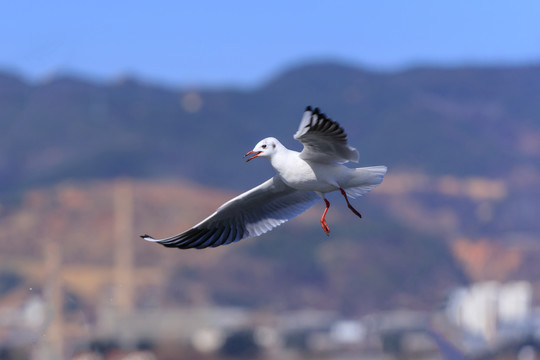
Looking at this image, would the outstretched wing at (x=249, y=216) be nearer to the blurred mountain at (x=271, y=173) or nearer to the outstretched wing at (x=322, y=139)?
the outstretched wing at (x=322, y=139)

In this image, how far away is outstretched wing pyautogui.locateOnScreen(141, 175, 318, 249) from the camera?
31.0ft

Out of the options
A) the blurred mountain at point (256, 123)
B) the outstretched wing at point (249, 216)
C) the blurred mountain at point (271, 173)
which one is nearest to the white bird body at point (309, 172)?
the outstretched wing at point (249, 216)

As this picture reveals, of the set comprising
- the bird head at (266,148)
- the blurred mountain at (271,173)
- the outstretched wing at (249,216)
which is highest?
the blurred mountain at (271,173)

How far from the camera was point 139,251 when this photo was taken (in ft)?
278

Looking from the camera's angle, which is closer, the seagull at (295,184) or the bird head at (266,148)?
the seagull at (295,184)

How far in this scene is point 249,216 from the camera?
9.67 metres

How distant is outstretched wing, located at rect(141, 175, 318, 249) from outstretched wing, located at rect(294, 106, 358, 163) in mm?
1237

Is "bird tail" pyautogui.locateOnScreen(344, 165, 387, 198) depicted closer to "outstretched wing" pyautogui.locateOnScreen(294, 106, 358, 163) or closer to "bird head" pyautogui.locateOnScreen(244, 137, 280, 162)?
"outstretched wing" pyautogui.locateOnScreen(294, 106, 358, 163)

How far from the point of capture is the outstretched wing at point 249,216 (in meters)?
9.44

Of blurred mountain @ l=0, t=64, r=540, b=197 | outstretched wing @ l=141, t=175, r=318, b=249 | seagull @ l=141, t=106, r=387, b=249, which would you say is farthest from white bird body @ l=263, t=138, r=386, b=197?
blurred mountain @ l=0, t=64, r=540, b=197

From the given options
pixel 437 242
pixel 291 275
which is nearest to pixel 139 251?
pixel 291 275

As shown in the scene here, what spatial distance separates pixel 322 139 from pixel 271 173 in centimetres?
8576

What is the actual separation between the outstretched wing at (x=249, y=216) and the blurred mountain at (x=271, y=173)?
60.8m

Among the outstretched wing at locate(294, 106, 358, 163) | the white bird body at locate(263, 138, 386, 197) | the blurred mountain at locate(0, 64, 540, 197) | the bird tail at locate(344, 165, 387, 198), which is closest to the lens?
the outstretched wing at locate(294, 106, 358, 163)
